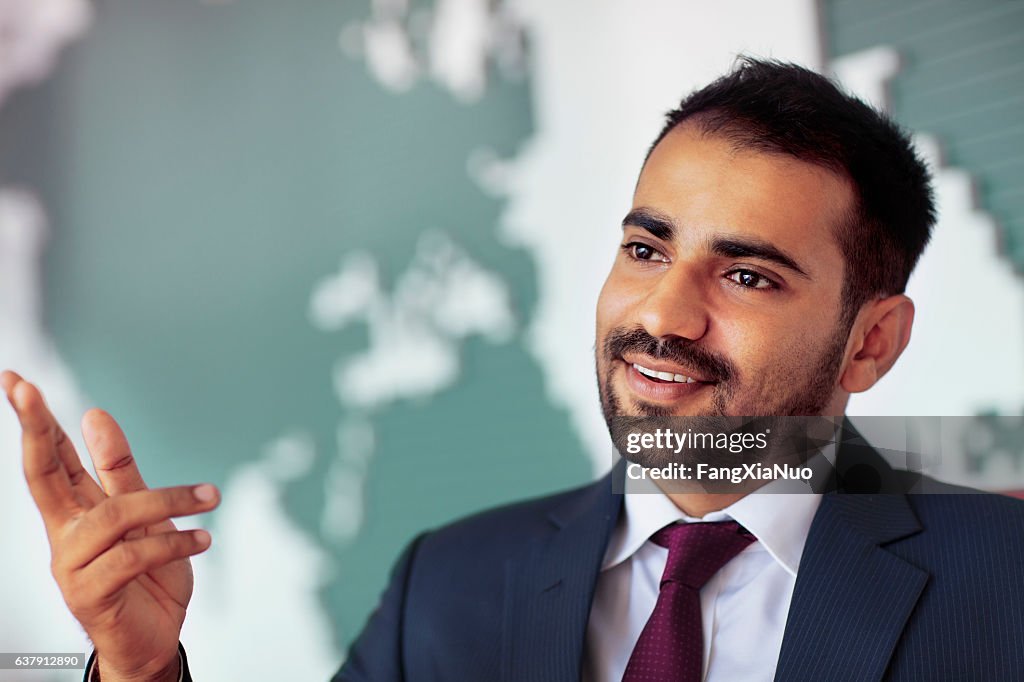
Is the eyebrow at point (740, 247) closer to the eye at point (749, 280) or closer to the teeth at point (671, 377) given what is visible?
the eye at point (749, 280)

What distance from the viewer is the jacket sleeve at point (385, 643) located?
5.96 feet

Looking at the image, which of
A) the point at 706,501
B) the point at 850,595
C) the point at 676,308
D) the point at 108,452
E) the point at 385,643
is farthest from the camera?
the point at 385,643

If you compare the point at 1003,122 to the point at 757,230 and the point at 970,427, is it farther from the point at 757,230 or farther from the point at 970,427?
the point at 757,230

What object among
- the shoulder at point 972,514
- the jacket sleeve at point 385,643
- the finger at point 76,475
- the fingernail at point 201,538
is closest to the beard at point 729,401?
the shoulder at point 972,514

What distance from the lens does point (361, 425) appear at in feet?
10.5

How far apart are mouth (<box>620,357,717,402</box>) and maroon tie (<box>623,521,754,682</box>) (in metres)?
0.22

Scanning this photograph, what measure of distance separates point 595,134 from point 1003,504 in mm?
1718

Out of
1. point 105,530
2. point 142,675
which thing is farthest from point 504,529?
point 105,530

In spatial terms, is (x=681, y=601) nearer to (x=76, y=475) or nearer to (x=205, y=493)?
(x=205, y=493)

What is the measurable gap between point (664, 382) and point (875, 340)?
48 centimetres

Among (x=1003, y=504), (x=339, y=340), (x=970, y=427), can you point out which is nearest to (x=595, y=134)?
(x=339, y=340)

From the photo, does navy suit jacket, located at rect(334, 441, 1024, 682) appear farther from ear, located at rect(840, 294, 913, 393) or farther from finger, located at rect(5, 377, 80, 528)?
finger, located at rect(5, 377, 80, 528)

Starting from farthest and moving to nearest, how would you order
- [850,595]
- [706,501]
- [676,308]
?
[706,501] < [676,308] < [850,595]

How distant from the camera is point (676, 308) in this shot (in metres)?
1.63
